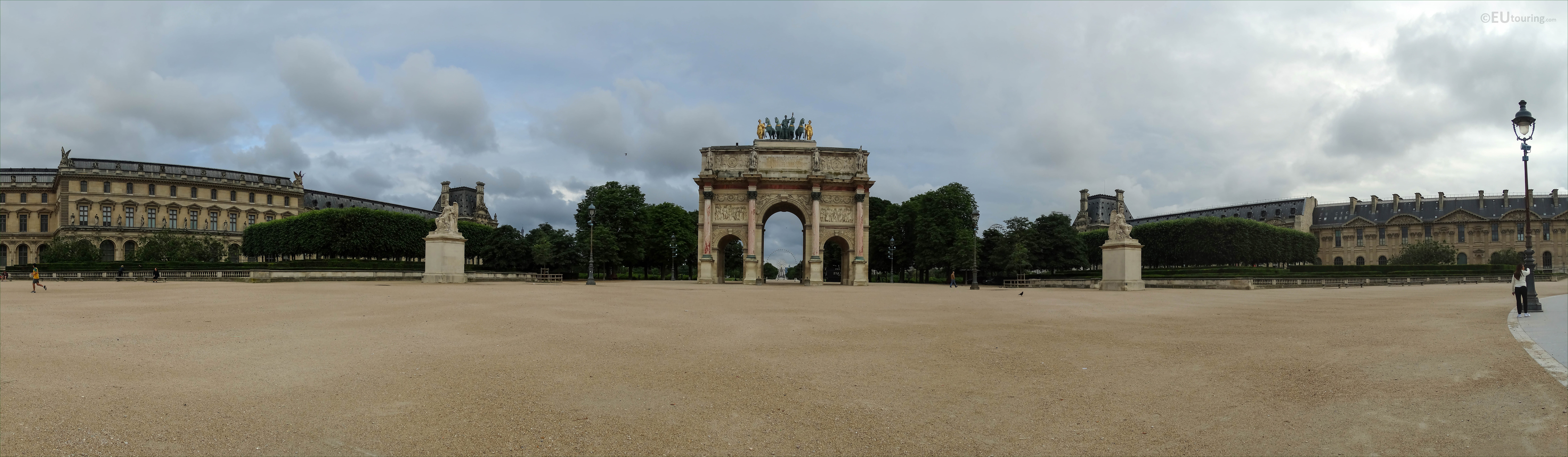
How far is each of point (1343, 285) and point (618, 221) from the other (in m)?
60.6

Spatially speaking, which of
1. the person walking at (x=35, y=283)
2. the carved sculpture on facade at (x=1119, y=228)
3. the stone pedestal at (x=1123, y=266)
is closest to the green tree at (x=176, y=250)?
the person walking at (x=35, y=283)

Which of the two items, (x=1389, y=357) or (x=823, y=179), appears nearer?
(x=1389, y=357)

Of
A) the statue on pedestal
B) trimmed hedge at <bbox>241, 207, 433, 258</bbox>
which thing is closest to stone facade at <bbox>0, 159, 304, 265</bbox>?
trimmed hedge at <bbox>241, 207, 433, 258</bbox>

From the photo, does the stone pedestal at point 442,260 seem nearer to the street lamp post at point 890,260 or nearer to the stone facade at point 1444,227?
the street lamp post at point 890,260

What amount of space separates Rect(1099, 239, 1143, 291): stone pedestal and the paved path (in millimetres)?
20023

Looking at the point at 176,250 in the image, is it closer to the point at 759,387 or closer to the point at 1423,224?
the point at 759,387

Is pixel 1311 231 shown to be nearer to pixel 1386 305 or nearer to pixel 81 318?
pixel 1386 305

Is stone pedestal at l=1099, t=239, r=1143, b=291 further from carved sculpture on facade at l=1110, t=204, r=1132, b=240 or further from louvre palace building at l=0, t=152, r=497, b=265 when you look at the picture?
louvre palace building at l=0, t=152, r=497, b=265

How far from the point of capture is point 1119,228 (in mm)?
41406

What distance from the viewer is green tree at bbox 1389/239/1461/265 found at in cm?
8794

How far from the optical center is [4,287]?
113 ft

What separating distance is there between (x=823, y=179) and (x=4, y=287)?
48867mm

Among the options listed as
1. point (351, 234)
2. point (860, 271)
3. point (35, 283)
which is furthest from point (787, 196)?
point (351, 234)

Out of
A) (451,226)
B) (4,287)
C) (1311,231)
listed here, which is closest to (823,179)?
(451,226)
